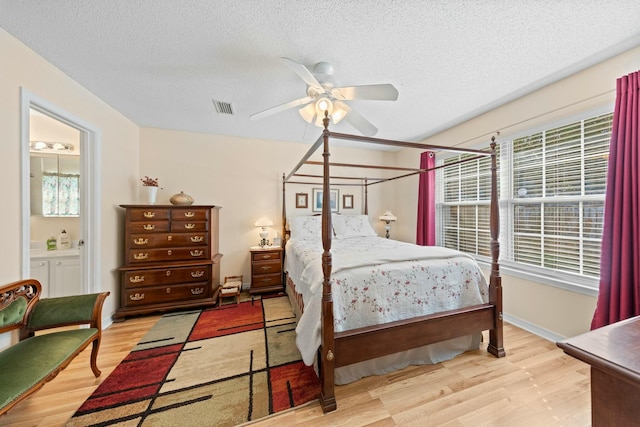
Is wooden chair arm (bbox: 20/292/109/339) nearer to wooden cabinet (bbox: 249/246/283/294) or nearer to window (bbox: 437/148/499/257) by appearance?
wooden cabinet (bbox: 249/246/283/294)

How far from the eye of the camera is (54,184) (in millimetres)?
2885

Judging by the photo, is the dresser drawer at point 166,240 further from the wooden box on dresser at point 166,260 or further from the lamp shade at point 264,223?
the lamp shade at point 264,223

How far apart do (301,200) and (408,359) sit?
2.80 m

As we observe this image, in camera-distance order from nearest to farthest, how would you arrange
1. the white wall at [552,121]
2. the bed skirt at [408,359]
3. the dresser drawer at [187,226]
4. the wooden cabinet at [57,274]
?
the bed skirt at [408,359], the white wall at [552,121], the wooden cabinet at [57,274], the dresser drawer at [187,226]

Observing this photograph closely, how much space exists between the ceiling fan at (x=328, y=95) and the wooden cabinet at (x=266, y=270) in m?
2.03

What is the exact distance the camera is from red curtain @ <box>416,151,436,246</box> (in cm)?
356

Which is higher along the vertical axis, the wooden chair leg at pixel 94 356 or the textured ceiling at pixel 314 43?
the textured ceiling at pixel 314 43

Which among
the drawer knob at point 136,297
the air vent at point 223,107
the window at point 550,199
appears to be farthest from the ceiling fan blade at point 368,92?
the drawer knob at point 136,297

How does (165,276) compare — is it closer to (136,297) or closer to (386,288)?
(136,297)

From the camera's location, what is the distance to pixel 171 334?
2.36 metres

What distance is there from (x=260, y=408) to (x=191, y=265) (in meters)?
2.01

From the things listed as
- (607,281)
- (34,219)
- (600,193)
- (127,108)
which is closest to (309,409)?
(607,281)

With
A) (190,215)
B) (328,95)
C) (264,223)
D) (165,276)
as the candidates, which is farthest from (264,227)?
(328,95)

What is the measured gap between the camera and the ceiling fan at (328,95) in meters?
1.67
